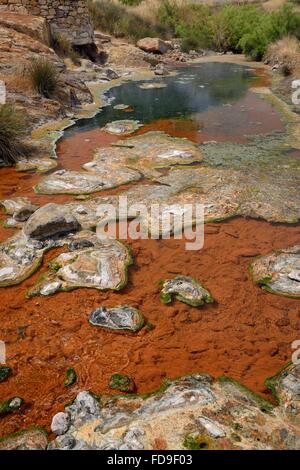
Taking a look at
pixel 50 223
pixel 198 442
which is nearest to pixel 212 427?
pixel 198 442

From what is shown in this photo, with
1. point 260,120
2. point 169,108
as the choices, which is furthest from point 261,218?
point 169,108

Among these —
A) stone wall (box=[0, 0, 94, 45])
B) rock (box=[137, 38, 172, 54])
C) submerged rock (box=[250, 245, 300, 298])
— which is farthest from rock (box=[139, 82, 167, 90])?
submerged rock (box=[250, 245, 300, 298])

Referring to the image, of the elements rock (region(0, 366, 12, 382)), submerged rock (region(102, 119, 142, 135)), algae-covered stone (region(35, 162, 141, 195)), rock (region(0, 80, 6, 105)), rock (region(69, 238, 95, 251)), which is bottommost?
rock (region(0, 366, 12, 382))

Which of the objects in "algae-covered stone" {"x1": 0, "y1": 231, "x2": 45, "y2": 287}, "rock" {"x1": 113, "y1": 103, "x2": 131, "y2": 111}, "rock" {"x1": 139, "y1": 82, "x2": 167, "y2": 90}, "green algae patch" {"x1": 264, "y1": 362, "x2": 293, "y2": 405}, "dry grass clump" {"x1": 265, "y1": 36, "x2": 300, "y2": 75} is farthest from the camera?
"dry grass clump" {"x1": 265, "y1": 36, "x2": 300, "y2": 75}

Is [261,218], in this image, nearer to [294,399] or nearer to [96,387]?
[294,399]

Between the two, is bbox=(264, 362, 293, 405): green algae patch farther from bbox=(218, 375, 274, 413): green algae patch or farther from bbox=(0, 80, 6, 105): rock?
bbox=(0, 80, 6, 105): rock

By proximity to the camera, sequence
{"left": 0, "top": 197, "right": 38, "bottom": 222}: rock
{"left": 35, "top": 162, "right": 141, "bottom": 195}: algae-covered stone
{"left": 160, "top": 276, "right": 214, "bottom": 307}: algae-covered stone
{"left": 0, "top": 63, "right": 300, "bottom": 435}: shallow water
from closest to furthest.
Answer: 1. {"left": 0, "top": 63, "right": 300, "bottom": 435}: shallow water
2. {"left": 160, "top": 276, "right": 214, "bottom": 307}: algae-covered stone
3. {"left": 0, "top": 197, "right": 38, "bottom": 222}: rock
4. {"left": 35, "top": 162, "right": 141, "bottom": 195}: algae-covered stone

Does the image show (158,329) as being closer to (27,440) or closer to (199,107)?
(27,440)

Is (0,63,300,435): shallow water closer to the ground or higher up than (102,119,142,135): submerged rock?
closer to the ground
